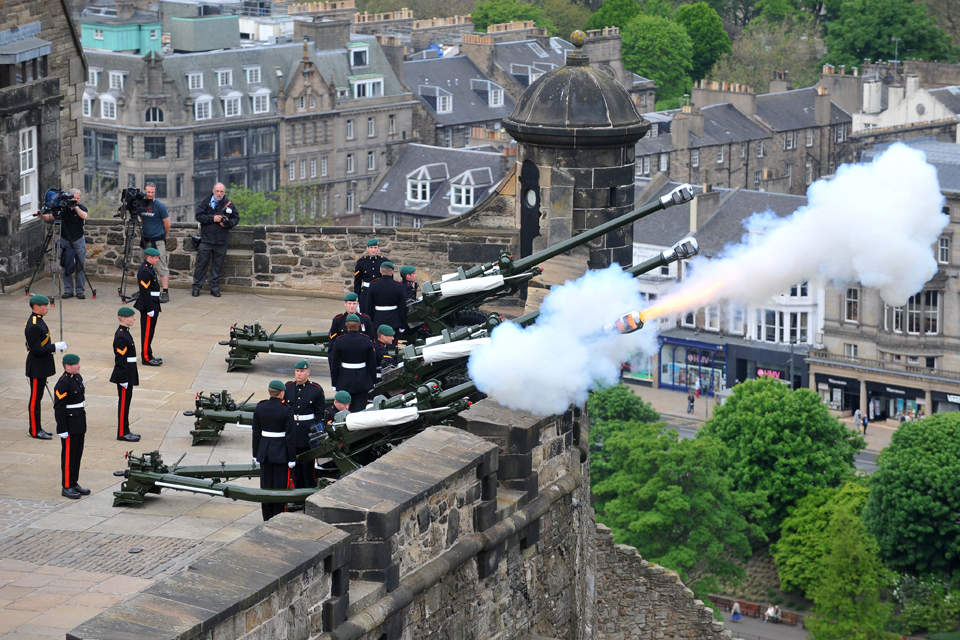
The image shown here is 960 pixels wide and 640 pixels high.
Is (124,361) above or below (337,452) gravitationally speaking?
above

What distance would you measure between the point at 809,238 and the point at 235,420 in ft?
18.6

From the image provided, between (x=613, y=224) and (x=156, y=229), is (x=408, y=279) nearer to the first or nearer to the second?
(x=613, y=224)

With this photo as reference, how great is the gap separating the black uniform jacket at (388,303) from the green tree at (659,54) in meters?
111

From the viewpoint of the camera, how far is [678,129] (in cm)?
10238

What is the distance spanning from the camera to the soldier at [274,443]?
600 inches

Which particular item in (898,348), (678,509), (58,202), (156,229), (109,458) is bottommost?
(678,509)

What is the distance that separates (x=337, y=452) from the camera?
15258 millimetres

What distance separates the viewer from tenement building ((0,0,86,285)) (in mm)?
23359

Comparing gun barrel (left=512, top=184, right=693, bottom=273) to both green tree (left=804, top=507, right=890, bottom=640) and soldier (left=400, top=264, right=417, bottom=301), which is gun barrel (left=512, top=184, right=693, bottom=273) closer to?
soldier (left=400, top=264, right=417, bottom=301)

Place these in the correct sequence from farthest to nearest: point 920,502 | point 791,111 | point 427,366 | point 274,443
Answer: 1. point 791,111
2. point 920,502
3. point 427,366
4. point 274,443

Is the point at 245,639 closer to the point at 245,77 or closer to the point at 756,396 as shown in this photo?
the point at 756,396

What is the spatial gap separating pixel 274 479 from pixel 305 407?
0.84 m

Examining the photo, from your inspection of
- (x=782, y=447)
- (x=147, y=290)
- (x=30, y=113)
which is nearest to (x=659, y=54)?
(x=782, y=447)

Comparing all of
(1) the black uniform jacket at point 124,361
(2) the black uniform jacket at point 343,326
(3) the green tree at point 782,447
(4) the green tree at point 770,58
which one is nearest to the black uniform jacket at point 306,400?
(2) the black uniform jacket at point 343,326
